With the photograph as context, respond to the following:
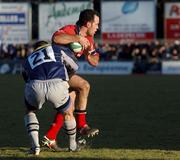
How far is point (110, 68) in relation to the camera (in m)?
38.5

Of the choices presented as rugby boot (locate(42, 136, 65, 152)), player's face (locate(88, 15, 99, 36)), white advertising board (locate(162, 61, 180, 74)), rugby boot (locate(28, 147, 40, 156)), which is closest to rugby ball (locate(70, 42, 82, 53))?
player's face (locate(88, 15, 99, 36))

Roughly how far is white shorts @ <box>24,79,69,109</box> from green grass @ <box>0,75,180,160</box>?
689 millimetres

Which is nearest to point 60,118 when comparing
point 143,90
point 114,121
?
point 114,121

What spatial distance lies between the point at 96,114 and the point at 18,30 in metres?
29.2

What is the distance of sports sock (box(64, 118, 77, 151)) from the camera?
30.9 feet

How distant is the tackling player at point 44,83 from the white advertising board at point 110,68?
95.1 ft

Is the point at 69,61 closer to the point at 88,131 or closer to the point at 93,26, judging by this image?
the point at 93,26

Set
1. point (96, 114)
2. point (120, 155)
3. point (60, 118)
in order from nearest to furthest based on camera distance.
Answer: point (120, 155)
point (60, 118)
point (96, 114)

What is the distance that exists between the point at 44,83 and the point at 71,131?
0.85m

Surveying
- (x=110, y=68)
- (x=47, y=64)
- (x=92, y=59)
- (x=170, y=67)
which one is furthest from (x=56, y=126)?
(x=110, y=68)

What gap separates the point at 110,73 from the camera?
38250mm

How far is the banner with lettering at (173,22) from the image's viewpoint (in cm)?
4262

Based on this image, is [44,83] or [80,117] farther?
[80,117]

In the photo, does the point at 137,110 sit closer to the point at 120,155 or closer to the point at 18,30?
the point at 120,155
